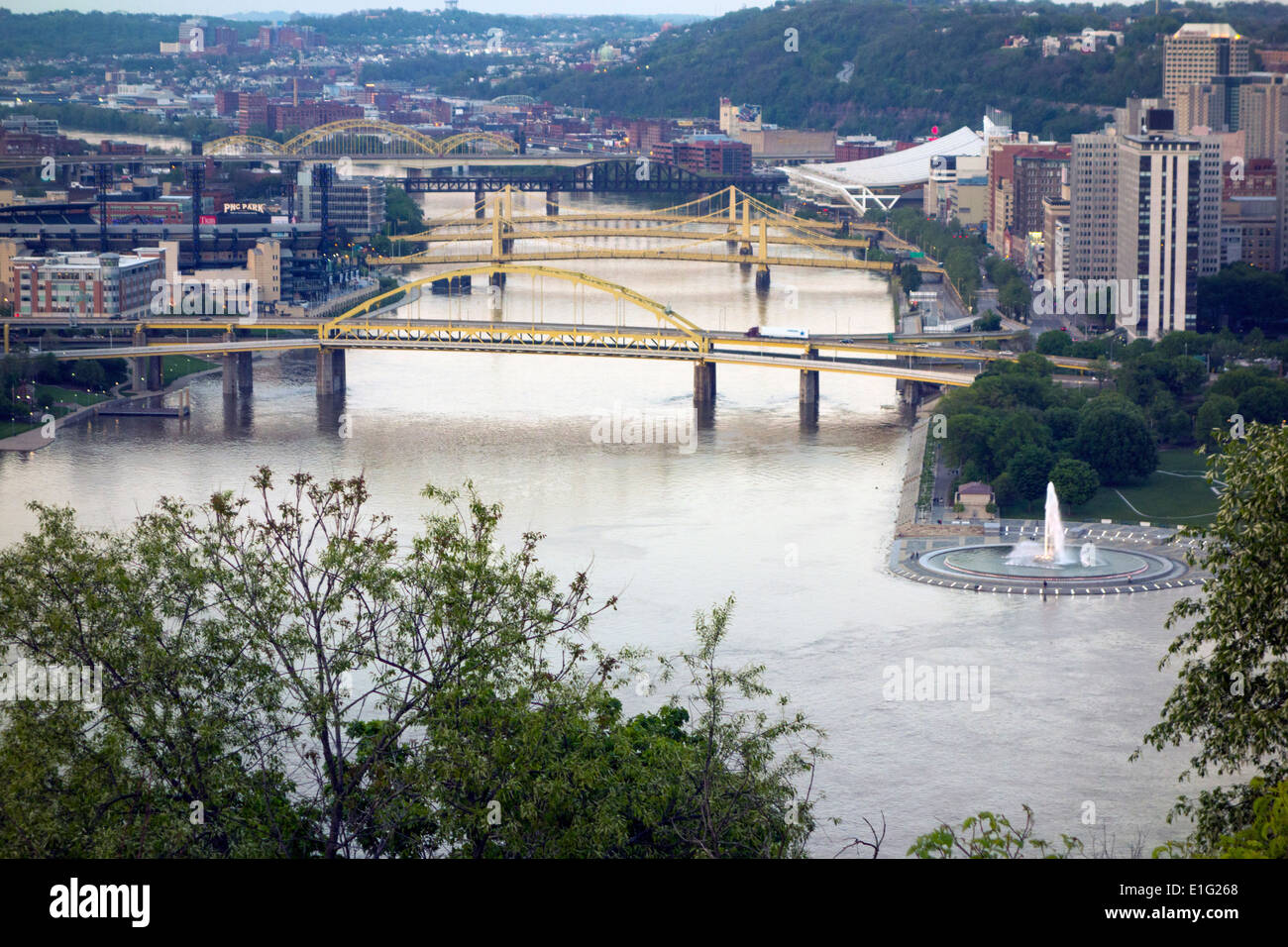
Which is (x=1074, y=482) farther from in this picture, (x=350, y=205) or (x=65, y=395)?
(x=350, y=205)

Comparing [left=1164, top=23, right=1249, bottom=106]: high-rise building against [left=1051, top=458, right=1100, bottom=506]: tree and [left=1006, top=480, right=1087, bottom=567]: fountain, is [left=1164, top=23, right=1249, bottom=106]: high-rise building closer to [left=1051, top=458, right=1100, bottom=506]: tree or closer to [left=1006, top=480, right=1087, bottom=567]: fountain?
[left=1051, top=458, right=1100, bottom=506]: tree

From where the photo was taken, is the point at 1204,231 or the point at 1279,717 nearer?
the point at 1279,717

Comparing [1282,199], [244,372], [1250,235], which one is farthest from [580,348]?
[1282,199]

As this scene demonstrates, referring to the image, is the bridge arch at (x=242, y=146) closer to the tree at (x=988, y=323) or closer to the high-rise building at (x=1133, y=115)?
the high-rise building at (x=1133, y=115)

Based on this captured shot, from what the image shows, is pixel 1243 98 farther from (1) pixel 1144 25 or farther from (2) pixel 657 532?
(2) pixel 657 532

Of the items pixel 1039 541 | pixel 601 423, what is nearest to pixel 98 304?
pixel 601 423

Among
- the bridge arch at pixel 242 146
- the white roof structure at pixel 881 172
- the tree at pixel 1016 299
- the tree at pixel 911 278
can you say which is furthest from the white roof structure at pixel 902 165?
the tree at pixel 1016 299
